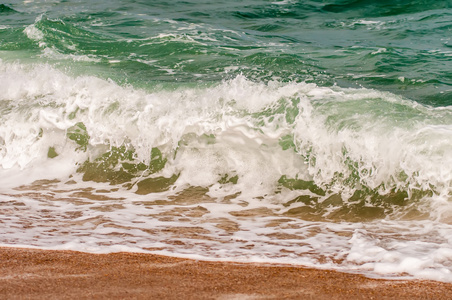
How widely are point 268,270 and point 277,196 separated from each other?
2.54 meters

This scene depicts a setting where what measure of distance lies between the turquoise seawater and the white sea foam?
0.02m

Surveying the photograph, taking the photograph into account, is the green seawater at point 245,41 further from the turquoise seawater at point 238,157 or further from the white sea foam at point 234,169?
the white sea foam at point 234,169

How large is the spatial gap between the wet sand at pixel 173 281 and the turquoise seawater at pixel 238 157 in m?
0.24

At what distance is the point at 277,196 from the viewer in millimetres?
6465

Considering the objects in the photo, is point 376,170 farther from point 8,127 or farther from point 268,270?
point 8,127

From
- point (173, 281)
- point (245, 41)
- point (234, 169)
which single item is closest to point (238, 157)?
point (234, 169)

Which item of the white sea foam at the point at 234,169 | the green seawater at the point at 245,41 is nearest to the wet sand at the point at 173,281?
the white sea foam at the point at 234,169

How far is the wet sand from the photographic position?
343 cm

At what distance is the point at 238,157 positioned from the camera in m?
7.11

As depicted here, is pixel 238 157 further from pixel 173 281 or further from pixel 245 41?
pixel 245 41

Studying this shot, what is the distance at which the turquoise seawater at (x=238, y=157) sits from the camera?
476 centimetres

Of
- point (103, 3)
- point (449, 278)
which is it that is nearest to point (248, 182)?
point (449, 278)

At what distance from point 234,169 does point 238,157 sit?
18cm

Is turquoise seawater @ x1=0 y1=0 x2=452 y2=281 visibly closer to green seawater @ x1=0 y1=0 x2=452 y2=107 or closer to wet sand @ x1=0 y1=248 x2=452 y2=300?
green seawater @ x1=0 y1=0 x2=452 y2=107
